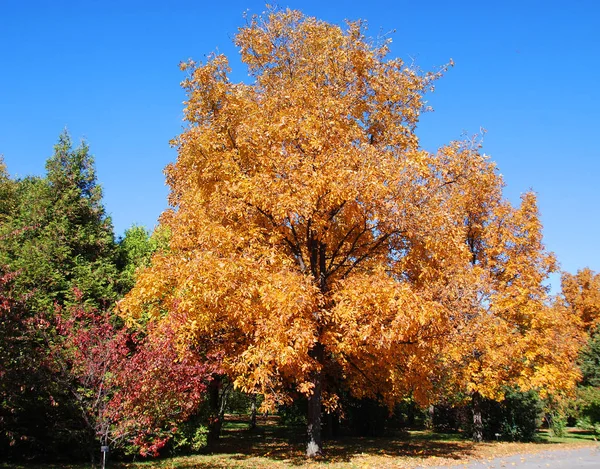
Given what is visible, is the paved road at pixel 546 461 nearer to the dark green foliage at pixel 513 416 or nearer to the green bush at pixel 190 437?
the dark green foliage at pixel 513 416

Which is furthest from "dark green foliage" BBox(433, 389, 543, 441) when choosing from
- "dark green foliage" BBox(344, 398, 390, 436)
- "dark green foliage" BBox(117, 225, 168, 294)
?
"dark green foliage" BBox(117, 225, 168, 294)

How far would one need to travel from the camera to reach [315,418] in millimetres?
12062

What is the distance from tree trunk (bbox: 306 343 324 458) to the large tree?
0.04m

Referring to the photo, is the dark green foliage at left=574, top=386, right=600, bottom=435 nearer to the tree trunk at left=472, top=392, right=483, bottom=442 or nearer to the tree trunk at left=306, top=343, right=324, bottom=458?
the tree trunk at left=472, top=392, right=483, bottom=442

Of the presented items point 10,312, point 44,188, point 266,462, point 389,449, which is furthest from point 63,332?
point 44,188

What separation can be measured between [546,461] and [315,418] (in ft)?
21.3

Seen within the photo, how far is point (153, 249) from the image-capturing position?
20.8 meters

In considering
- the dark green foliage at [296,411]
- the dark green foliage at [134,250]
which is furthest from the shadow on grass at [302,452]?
the dark green foliage at [134,250]

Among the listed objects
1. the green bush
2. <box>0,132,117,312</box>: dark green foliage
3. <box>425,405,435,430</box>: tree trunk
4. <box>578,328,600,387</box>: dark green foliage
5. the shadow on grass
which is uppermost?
<box>0,132,117,312</box>: dark green foliage

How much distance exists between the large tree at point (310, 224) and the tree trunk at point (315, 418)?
0.04 metres

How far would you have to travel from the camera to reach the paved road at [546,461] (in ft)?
36.9

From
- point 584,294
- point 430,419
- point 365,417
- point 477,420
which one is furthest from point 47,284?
point 584,294

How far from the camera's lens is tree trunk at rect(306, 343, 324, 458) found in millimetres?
11750

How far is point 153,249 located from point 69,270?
3567 mm
